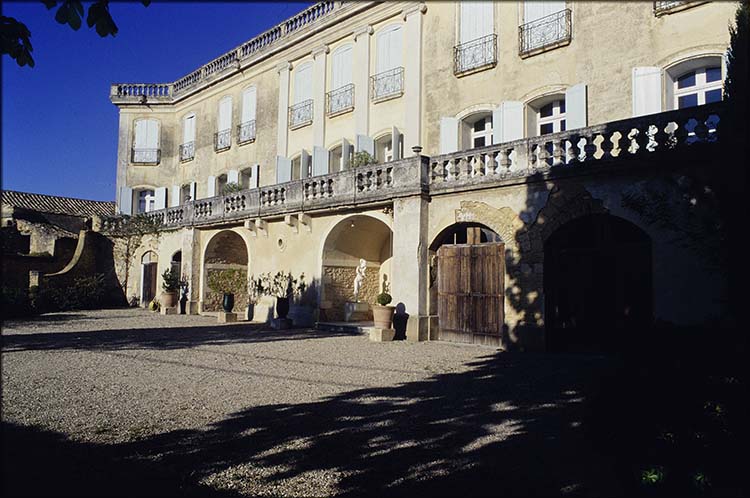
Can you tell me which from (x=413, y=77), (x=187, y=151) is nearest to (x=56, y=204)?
(x=187, y=151)

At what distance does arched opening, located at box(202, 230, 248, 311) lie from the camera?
1847cm

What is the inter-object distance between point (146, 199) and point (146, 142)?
105 inches

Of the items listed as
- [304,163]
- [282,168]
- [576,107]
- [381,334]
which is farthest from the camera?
[282,168]

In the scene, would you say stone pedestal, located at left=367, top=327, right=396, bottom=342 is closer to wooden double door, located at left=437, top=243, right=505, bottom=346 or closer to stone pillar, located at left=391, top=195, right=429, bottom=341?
stone pillar, located at left=391, top=195, right=429, bottom=341

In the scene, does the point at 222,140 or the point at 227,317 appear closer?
the point at 227,317

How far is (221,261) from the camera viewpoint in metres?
18.9

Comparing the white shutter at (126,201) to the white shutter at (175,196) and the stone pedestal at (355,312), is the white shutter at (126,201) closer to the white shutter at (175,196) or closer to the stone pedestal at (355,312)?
the white shutter at (175,196)

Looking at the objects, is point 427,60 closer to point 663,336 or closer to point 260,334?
point 260,334

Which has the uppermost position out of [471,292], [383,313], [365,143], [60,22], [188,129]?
[188,129]

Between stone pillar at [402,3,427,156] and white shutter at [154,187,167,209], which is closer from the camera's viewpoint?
stone pillar at [402,3,427,156]

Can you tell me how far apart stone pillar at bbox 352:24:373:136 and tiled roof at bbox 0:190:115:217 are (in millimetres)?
15037

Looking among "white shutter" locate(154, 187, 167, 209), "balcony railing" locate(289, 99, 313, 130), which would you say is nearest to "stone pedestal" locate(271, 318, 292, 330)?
"balcony railing" locate(289, 99, 313, 130)

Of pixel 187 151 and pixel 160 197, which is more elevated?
pixel 187 151

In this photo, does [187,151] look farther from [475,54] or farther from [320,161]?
[475,54]
